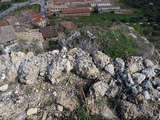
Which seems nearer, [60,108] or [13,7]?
[60,108]

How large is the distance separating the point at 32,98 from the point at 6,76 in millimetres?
1175

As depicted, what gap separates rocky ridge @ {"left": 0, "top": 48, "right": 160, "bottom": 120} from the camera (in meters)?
5.76

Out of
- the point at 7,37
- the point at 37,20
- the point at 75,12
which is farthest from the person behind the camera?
the point at 75,12

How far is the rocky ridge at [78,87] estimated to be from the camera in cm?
576

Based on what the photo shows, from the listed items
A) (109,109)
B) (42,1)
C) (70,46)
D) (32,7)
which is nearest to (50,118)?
(109,109)

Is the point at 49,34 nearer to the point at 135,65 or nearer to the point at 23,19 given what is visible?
the point at 23,19

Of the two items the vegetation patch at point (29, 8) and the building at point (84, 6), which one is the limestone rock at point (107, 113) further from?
the building at point (84, 6)

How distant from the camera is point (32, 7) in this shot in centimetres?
4106

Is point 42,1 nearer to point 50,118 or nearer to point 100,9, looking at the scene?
point 100,9

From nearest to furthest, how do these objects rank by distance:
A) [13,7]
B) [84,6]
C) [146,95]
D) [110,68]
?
[146,95] → [110,68] → [84,6] → [13,7]

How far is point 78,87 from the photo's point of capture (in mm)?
6320

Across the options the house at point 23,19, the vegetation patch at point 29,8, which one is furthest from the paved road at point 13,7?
the house at point 23,19

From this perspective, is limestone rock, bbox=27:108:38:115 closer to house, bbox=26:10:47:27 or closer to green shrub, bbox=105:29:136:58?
green shrub, bbox=105:29:136:58

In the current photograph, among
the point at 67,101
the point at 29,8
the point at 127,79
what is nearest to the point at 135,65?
the point at 127,79
